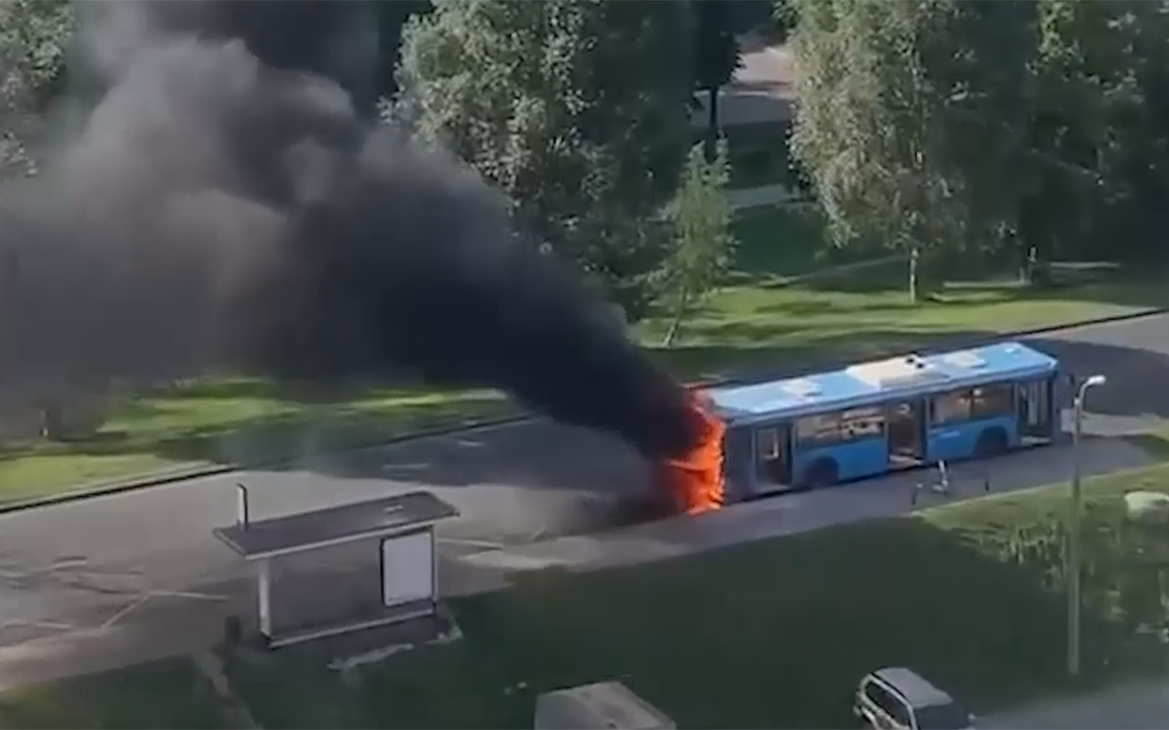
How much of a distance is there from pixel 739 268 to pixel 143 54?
20.0 m

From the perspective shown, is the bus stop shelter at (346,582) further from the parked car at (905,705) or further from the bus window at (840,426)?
the bus window at (840,426)

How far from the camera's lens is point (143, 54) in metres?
28.9

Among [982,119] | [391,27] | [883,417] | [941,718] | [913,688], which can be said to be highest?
[391,27]

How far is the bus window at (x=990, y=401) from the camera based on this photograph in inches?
1330

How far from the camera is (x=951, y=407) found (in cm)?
3356

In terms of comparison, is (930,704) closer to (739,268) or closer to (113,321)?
(113,321)

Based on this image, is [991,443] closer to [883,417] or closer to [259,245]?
[883,417]

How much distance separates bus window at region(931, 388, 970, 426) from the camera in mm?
33438

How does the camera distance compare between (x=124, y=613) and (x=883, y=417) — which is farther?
(x=883, y=417)

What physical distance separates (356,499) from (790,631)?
809 cm

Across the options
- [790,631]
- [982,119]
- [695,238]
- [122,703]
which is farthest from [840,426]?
[122,703]

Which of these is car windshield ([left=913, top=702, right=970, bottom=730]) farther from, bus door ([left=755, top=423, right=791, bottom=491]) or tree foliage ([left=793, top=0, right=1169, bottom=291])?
tree foliage ([left=793, top=0, right=1169, bottom=291])

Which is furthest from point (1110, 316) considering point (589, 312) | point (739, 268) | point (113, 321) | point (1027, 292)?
point (113, 321)

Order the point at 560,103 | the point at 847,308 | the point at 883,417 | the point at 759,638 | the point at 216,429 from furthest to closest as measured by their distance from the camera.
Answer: the point at 847,308 → the point at 216,429 → the point at 560,103 → the point at 883,417 → the point at 759,638
